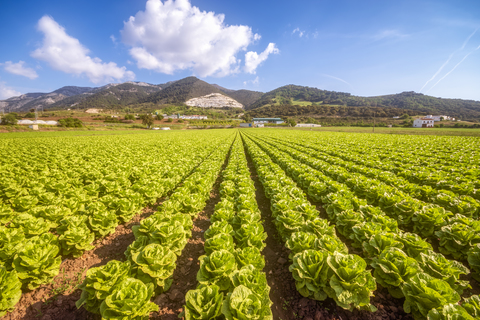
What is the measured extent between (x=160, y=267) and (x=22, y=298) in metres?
3.22

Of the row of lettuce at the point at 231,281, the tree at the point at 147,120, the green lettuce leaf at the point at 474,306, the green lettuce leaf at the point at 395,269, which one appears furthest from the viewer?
the tree at the point at 147,120

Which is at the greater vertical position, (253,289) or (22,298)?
(253,289)

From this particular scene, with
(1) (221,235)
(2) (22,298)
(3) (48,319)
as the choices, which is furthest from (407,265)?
(2) (22,298)

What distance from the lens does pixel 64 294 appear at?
13.7 ft

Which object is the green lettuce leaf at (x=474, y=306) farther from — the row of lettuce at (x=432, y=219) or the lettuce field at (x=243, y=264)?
the row of lettuce at (x=432, y=219)

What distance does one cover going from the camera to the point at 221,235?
14.2 feet

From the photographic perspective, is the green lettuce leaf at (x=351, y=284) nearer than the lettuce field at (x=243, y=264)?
No

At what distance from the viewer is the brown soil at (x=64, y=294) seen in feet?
12.2

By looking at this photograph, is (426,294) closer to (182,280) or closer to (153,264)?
(153,264)

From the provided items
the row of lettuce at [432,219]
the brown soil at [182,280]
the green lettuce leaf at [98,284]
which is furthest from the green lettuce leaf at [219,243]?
the row of lettuce at [432,219]

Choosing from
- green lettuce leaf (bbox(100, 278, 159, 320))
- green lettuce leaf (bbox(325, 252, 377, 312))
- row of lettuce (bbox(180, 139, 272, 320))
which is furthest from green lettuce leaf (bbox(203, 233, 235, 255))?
green lettuce leaf (bbox(325, 252, 377, 312))

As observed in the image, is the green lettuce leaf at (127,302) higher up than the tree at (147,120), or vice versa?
the tree at (147,120)

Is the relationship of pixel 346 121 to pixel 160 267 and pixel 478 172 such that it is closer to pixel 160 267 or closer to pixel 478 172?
pixel 478 172

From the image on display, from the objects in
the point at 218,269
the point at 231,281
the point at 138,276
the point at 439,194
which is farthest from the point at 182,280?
the point at 439,194
